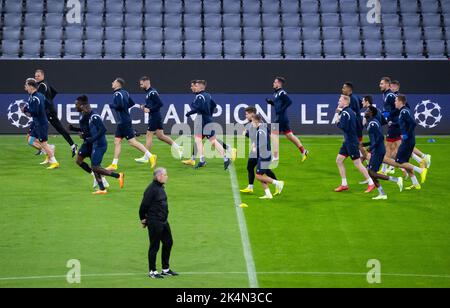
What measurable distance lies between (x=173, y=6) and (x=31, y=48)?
503 centimetres

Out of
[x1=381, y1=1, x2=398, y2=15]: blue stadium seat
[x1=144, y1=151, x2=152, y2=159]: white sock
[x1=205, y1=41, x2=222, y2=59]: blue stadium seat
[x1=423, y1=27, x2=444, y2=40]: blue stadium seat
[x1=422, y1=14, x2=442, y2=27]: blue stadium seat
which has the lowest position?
[x1=144, y1=151, x2=152, y2=159]: white sock

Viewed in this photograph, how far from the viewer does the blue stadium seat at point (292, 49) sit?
3406 centimetres

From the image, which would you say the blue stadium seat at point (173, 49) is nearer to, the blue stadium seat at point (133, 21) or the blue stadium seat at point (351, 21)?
the blue stadium seat at point (133, 21)

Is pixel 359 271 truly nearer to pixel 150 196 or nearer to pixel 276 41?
pixel 150 196

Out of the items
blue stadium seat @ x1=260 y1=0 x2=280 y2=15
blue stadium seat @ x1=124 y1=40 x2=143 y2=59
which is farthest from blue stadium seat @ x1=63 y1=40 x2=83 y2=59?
blue stadium seat @ x1=260 y1=0 x2=280 y2=15

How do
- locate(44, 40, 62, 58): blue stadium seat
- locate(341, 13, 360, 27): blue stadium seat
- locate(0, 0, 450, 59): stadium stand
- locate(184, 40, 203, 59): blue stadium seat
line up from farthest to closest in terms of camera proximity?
locate(341, 13, 360, 27): blue stadium seat < locate(0, 0, 450, 59): stadium stand < locate(184, 40, 203, 59): blue stadium seat < locate(44, 40, 62, 58): blue stadium seat

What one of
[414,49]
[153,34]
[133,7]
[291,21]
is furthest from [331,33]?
[133,7]

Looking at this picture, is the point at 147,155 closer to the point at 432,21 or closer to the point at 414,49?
the point at 414,49

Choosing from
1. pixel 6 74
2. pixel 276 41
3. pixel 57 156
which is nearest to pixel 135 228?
pixel 57 156

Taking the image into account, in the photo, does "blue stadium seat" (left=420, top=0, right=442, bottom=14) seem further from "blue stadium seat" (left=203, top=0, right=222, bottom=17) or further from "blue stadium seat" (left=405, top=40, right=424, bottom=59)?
"blue stadium seat" (left=203, top=0, right=222, bottom=17)

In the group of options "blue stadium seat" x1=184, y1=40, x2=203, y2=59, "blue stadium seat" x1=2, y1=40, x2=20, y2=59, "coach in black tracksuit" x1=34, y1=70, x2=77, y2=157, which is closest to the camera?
"coach in black tracksuit" x1=34, y1=70, x2=77, y2=157

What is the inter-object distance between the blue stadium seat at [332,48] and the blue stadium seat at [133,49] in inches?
239

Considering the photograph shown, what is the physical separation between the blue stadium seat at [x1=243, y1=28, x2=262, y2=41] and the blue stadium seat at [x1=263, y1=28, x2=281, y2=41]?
0.21m

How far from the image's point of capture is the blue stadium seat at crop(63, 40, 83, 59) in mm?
33500
